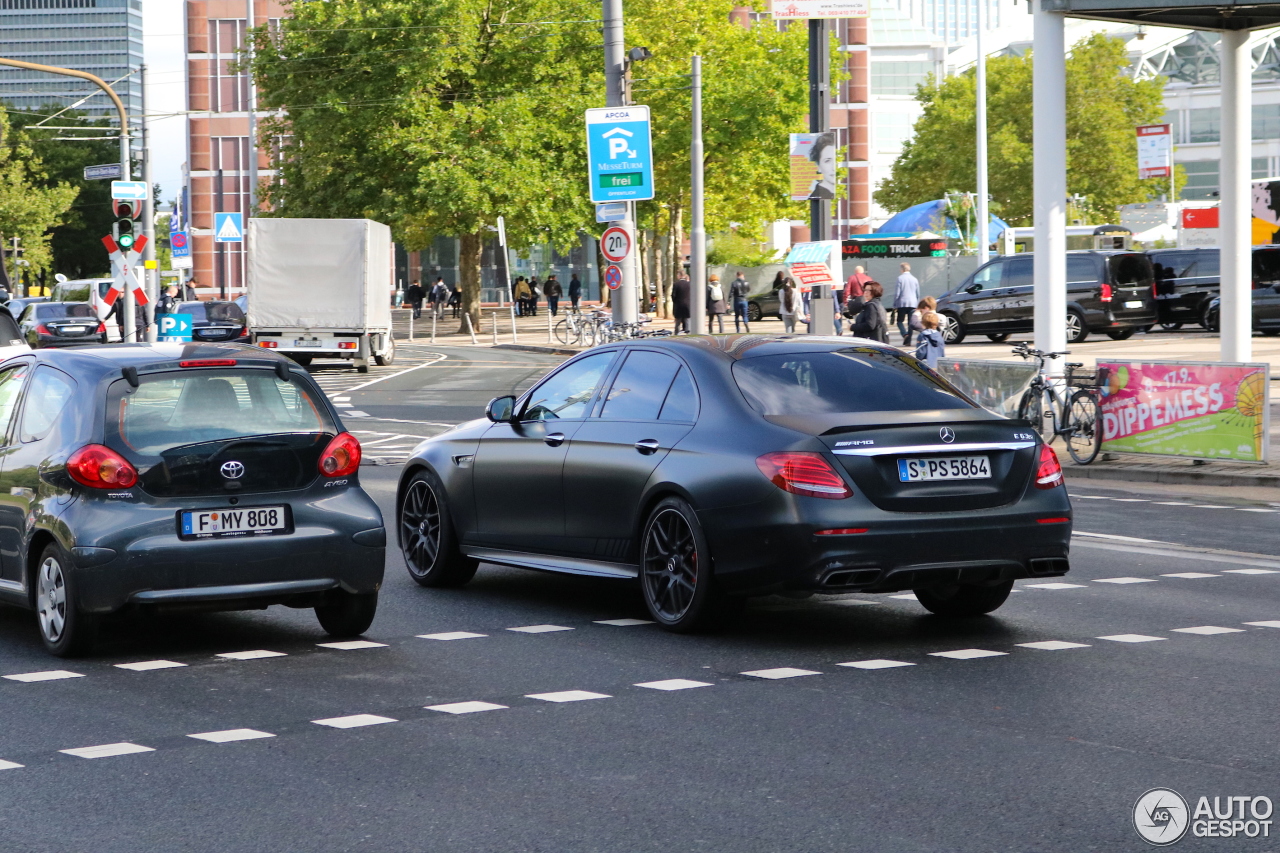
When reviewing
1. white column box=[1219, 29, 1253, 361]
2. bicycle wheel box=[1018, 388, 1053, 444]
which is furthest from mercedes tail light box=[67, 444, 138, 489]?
white column box=[1219, 29, 1253, 361]

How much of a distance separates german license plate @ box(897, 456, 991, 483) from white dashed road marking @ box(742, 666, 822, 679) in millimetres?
1024

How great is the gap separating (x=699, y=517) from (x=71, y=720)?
289 centimetres

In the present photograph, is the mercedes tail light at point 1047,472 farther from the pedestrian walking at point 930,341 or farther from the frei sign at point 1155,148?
the frei sign at point 1155,148

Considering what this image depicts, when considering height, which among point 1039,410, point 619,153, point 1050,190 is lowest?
point 1039,410

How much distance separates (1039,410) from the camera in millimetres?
18000

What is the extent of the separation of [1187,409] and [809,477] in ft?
31.5

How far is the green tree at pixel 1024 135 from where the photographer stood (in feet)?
243

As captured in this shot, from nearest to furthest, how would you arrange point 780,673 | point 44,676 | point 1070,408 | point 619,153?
point 780,673
point 44,676
point 1070,408
point 619,153

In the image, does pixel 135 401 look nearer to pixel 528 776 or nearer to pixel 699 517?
pixel 699 517

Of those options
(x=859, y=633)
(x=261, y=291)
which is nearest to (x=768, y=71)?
(x=261, y=291)

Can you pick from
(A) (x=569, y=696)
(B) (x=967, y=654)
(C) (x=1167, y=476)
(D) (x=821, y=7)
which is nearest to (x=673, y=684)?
(A) (x=569, y=696)

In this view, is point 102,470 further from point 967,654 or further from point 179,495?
point 967,654

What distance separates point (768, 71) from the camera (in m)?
60.3

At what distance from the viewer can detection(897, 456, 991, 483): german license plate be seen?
8086mm
